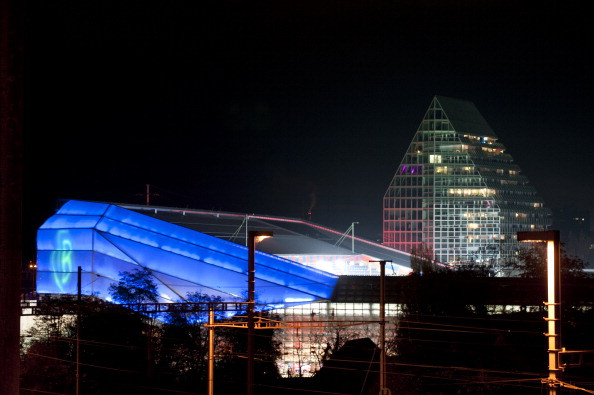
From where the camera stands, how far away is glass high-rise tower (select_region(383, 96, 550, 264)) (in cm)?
13588

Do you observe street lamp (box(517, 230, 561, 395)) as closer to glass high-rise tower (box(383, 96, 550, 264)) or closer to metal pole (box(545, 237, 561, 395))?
metal pole (box(545, 237, 561, 395))

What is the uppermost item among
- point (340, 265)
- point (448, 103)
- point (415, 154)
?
point (448, 103)

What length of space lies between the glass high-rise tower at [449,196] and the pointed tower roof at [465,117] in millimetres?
281

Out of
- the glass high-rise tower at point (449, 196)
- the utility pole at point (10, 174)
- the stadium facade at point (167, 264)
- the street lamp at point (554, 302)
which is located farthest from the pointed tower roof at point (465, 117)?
the utility pole at point (10, 174)

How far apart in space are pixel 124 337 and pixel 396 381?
52.9 feet

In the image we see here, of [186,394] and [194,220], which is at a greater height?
[194,220]

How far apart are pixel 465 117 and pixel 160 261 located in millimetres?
85656

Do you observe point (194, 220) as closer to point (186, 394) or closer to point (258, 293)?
point (258, 293)

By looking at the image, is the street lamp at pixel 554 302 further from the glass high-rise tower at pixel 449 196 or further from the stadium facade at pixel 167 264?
the glass high-rise tower at pixel 449 196

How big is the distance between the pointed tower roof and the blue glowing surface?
236 feet

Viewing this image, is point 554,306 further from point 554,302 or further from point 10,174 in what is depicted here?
point 10,174

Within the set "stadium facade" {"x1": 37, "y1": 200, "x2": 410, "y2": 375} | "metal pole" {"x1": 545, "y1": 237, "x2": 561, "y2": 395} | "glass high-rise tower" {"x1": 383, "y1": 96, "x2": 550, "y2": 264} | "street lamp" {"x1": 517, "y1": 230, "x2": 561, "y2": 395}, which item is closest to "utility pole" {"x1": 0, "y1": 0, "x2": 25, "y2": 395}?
"street lamp" {"x1": 517, "y1": 230, "x2": 561, "y2": 395}

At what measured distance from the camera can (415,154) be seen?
454 ft

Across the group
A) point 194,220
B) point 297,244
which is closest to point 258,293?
point 194,220
